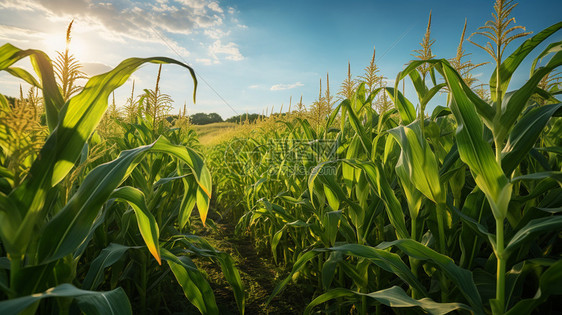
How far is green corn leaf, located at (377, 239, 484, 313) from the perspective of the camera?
0.90m

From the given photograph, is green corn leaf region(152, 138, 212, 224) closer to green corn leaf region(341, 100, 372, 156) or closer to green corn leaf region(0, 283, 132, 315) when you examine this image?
green corn leaf region(0, 283, 132, 315)

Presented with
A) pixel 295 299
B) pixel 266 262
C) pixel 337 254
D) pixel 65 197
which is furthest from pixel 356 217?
pixel 266 262

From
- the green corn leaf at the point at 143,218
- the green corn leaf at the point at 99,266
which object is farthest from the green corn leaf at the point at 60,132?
the green corn leaf at the point at 99,266

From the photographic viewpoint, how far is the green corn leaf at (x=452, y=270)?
35.2 inches

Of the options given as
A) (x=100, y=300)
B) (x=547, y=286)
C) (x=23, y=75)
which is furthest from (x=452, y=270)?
(x=23, y=75)

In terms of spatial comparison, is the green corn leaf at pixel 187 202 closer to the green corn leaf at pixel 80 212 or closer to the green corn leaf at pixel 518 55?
the green corn leaf at pixel 80 212

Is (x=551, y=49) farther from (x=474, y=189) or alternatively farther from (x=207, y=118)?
(x=207, y=118)

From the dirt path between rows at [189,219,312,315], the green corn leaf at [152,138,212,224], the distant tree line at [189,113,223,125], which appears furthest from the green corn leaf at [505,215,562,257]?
the distant tree line at [189,113,223,125]

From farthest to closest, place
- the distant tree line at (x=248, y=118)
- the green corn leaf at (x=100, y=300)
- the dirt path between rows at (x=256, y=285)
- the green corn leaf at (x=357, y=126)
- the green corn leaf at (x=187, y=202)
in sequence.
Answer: the distant tree line at (x=248, y=118) < the dirt path between rows at (x=256, y=285) < the green corn leaf at (x=187, y=202) < the green corn leaf at (x=357, y=126) < the green corn leaf at (x=100, y=300)

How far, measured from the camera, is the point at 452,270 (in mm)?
932

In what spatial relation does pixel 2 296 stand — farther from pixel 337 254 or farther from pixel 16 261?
pixel 337 254

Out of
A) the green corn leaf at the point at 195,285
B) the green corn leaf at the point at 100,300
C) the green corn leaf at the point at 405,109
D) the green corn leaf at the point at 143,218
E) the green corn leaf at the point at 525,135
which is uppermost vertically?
the green corn leaf at the point at 405,109

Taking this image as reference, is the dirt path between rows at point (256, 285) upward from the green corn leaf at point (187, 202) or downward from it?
downward

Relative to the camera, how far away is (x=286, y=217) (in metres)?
2.11
